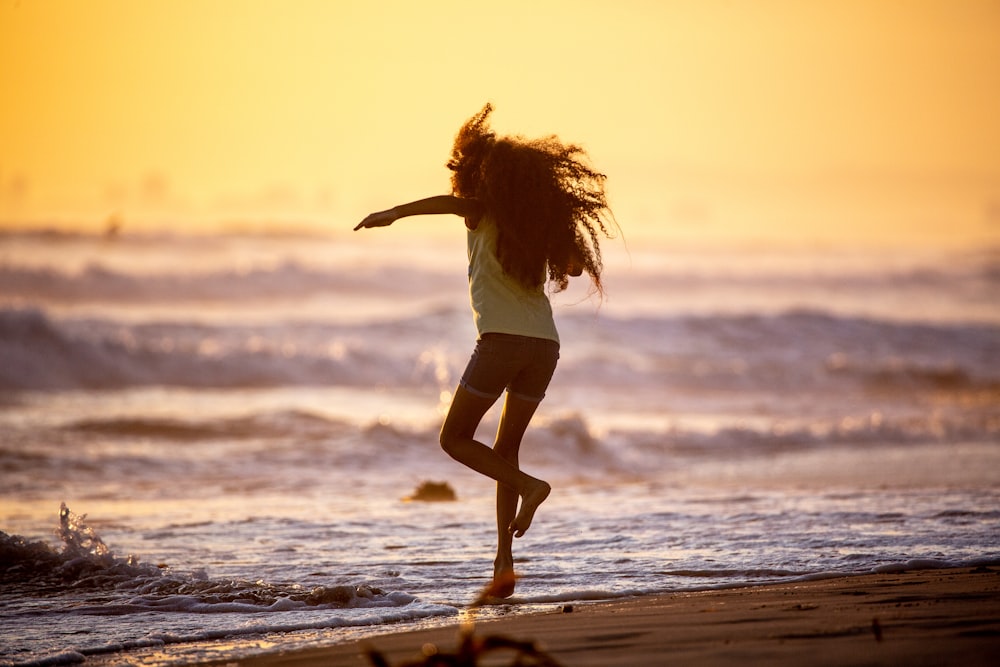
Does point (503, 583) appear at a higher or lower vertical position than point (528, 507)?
lower

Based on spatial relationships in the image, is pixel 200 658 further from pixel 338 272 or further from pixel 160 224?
pixel 160 224

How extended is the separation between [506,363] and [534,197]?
747mm

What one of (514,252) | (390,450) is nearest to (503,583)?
(514,252)

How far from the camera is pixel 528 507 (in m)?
5.41

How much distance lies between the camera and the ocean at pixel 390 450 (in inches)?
238

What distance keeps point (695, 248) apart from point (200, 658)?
45268mm

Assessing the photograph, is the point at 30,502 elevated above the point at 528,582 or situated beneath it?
elevated above

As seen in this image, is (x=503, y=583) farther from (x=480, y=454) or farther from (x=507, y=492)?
(x=480, y=454)

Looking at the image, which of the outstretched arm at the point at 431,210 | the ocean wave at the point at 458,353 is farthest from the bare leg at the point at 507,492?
the ocean wave at the point at 458,353

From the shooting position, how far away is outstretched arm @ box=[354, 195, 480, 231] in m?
5.16

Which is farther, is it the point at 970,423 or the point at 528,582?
the point at 970,423

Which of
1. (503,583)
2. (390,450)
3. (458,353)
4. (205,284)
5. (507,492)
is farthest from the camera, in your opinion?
(205,284)

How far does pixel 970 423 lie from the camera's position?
52.7 ft

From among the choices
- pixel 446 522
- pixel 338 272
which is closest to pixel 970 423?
pixel 446 522
